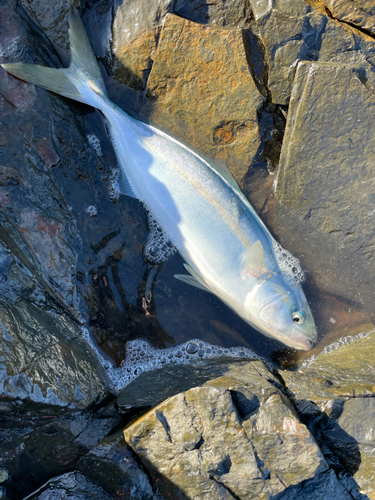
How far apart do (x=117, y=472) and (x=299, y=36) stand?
3.18 metres

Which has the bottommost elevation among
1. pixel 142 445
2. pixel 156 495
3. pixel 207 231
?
pixel 156 495

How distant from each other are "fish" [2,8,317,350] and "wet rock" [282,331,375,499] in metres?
0.33

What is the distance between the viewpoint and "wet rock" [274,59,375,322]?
2.26 metres

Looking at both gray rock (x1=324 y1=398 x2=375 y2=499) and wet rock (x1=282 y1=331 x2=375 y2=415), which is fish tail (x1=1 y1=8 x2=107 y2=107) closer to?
wet rock (x1=282 y1=331 x2=375 y2=415)

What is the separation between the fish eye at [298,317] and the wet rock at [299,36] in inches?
70.6

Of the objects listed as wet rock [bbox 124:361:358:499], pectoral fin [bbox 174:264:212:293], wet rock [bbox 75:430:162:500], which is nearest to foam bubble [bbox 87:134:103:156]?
pectoral fin [bbox 174:264:212:293]

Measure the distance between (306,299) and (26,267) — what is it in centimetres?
220

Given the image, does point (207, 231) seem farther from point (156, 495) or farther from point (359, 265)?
point (156, 495)

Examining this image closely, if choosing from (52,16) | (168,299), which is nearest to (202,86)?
(52,16)

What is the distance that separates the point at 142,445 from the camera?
5.83 ft

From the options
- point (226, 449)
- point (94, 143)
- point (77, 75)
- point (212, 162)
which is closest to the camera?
point (226, 449)

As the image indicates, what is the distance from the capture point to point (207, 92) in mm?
2459

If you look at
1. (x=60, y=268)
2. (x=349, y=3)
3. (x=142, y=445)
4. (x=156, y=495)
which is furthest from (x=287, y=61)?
(x=156, y=495)

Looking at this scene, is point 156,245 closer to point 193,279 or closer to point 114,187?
point 193,279
